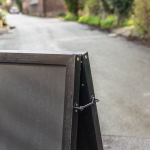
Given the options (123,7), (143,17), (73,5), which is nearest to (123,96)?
(143,17)

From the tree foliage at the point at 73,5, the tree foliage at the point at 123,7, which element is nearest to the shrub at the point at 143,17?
the tree foliage at the point at 123,7

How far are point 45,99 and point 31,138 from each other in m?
0.37

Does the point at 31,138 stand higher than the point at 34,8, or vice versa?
the point at 31,138

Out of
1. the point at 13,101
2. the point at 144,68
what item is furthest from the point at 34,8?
the point at 13,101

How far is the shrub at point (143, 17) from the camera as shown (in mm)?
11398

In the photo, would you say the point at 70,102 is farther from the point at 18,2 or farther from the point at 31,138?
the point at 18,2

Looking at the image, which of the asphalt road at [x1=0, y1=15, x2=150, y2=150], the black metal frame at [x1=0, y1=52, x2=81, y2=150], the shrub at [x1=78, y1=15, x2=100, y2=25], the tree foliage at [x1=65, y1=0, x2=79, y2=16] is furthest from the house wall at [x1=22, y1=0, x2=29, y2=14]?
the black metal frame at [x1=0, y1=52, x2=81, y2=150]

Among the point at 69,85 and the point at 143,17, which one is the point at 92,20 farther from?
the point at 69,85

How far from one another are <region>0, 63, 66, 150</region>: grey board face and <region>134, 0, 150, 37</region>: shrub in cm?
995

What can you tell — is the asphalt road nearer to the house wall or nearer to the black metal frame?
the black metal frame

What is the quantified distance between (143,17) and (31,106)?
421 inches

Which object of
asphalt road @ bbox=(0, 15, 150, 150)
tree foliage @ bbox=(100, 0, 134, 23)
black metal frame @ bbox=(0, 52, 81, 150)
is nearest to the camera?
black metal frame @ bbox=(0, 52, 81, 150)

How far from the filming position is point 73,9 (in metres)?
33.2

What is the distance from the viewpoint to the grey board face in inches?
81.0
